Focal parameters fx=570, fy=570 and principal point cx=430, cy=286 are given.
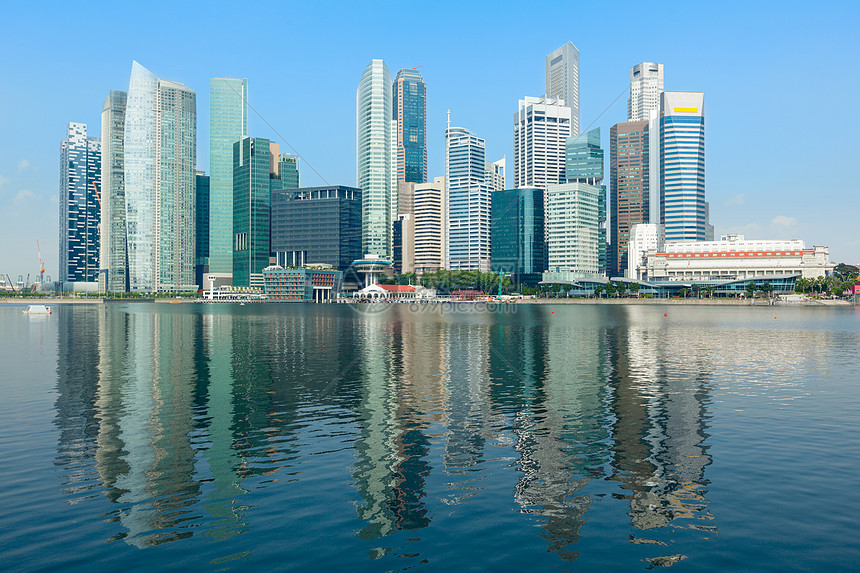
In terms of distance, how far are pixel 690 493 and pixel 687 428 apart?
40.7 feet

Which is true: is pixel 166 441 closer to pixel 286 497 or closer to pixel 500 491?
pixel 286 497

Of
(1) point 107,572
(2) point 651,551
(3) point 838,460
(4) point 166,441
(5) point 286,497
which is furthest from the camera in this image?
(4) point 166,441

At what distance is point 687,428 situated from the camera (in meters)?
35.7

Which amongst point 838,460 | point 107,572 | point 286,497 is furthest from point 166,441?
point 838,460

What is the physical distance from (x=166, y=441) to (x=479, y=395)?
23936mm

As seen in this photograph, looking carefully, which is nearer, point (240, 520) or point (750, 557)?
point (750, 557)

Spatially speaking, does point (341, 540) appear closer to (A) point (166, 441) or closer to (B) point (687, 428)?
(A) point (166, 441)

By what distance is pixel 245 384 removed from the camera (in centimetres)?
5206

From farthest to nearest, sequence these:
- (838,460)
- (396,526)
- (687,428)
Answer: (687,428) → (838,460) → (396,526)

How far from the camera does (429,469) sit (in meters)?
27.7

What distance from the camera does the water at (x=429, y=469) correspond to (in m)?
19.1

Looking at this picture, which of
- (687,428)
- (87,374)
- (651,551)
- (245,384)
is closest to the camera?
(651,551)

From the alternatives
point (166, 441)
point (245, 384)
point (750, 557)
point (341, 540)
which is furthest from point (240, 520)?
point (245, 384)

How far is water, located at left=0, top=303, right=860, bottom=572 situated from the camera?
62.8 ft
